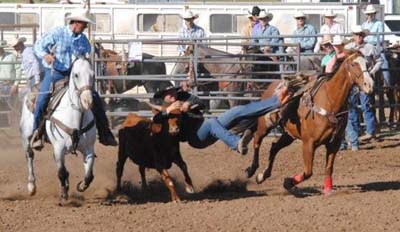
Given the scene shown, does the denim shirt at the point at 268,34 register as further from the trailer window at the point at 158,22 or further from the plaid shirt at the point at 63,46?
the plaid shirt at the point at 63,46

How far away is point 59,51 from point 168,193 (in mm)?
2124

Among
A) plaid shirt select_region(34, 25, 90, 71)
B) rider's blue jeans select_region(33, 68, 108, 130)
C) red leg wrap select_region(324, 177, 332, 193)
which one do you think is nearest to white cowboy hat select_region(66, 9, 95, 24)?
Result: plaid shirt select_region(34, 25, 90, 71)

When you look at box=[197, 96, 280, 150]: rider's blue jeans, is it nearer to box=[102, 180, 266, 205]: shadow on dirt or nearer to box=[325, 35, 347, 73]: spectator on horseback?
box=[102, 180, 266, 205]: shadow on dirt

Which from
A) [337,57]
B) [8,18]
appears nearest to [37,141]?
[337,57]

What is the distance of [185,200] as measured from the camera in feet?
34.7

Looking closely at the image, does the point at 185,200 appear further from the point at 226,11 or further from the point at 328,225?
the point at 226,11

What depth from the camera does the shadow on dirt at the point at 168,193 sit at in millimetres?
10812

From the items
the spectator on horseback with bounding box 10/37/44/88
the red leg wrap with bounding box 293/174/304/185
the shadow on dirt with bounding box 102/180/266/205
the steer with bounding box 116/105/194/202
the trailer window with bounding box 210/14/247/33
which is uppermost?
the trailer window with bounding box 210/14/247/33

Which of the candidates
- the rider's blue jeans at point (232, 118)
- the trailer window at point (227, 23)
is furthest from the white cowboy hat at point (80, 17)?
the trailer window at point (227, 23)

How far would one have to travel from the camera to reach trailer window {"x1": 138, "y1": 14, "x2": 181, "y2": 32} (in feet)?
76.4

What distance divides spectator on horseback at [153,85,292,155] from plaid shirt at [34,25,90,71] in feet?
3.25

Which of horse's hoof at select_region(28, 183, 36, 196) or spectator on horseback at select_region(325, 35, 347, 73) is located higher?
spectator on horseback at select_region(325, 35, 347, 73)

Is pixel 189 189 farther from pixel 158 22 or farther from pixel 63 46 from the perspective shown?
pixel 158 22

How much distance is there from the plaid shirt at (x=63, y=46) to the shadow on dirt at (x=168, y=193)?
5.17ft
